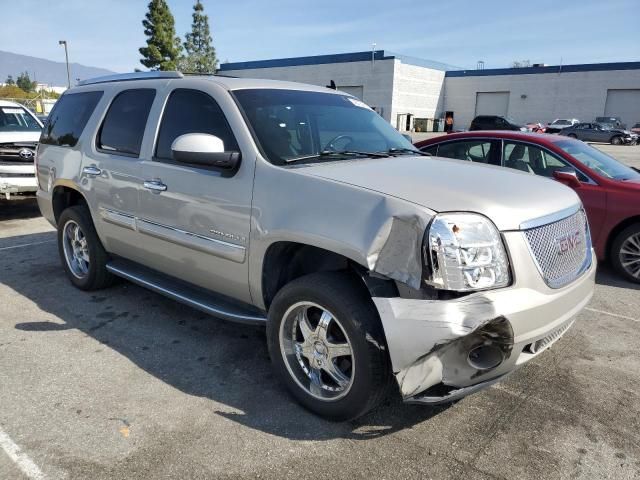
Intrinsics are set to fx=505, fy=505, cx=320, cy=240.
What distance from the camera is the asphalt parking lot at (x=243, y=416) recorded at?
256cm

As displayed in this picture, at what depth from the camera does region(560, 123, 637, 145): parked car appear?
121 feet

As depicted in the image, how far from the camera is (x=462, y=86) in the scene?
57.5 m

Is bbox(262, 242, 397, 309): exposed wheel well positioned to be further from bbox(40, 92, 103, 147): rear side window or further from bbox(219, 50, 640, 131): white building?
bbox(219, 50, 640, 131): white building

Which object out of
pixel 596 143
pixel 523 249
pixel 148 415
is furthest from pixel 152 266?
pixel 596 143

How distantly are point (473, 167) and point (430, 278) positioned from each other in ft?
4.45

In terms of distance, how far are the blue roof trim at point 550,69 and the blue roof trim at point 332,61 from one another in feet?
8.98

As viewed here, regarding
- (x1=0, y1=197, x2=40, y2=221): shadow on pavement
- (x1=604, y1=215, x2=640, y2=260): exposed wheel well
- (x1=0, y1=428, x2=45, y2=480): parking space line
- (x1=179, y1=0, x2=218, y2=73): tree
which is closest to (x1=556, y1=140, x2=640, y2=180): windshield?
(x1=604, y1=215, x2=640, y2=260): exposed wheel well

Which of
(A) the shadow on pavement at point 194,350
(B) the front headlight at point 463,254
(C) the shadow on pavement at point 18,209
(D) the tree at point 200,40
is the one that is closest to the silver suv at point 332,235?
(B) the front headlight at point 463,254

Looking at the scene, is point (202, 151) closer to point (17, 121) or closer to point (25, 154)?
point (25, 154)

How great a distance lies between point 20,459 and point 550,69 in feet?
192

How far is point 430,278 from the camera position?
2.40m

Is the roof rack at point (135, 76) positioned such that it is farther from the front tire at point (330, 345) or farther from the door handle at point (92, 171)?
the front tire at point (330, 345)

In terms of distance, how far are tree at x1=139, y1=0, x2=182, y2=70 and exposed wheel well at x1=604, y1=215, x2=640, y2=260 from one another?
171ft

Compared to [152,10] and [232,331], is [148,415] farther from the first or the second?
[152,10]
